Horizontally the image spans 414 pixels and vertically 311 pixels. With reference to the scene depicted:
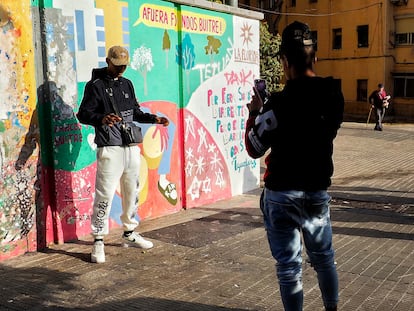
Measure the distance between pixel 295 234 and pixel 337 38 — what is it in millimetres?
33143

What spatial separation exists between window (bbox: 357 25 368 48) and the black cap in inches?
1234

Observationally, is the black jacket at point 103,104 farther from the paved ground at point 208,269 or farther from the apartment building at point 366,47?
the apartment building at point 366,47

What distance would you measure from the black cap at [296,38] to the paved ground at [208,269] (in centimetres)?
194

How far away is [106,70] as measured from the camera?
5074 mm

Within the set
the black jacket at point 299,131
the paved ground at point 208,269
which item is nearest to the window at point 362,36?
the paved ground at point 208,269

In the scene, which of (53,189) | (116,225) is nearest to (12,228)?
(53,189)

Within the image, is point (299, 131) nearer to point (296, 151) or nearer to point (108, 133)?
point (296, 151)

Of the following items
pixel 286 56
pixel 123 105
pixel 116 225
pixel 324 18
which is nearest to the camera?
pixel 286 56

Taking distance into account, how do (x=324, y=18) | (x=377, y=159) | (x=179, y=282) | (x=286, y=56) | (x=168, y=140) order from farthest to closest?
(x=324, y=18) → (x=377, y=159) → (x=168, y=140) → (x=179, y=282) → (x=286, y=56)

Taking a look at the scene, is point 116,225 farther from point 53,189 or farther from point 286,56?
point 286,56

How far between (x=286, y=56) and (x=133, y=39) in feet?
11.2

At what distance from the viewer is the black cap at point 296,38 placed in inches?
Result: 122

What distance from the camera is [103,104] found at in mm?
4965

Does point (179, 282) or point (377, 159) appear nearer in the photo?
point (179, 282)
